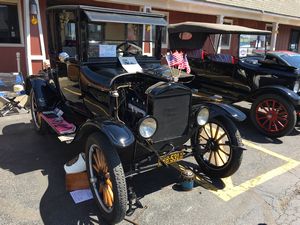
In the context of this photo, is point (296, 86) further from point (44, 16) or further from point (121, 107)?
point (44, 16)

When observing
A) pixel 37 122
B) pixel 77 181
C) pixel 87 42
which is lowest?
pixel 77 181

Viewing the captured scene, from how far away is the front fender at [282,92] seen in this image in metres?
5.00

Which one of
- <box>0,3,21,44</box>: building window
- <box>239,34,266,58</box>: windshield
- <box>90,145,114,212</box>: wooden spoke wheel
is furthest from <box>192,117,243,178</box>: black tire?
<box>0,3,21,44</box>: building window

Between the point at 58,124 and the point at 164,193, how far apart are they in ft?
5.72

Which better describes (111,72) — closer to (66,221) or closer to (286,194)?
(66,221)

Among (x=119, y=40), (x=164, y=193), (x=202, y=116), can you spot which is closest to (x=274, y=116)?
(x=202, y=116)

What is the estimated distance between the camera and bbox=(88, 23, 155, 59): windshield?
3668mm

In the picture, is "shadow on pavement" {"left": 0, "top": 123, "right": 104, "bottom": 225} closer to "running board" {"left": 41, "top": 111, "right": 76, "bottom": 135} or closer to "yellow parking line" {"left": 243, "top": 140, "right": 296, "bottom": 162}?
"running board" {"left": 41, "top": 111, "right": 76, "bottom": 135}

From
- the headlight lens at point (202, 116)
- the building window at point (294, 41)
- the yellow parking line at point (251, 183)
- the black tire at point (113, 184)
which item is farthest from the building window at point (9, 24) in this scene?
the building window at point (294, 41)

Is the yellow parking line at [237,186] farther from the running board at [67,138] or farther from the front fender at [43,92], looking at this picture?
the front fender at [43,92]

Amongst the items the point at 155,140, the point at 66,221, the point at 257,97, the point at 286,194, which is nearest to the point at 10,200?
the point at 66,221

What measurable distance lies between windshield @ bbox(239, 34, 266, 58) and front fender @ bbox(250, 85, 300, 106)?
3.66 ft

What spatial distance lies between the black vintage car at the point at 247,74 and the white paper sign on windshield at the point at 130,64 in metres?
2.81

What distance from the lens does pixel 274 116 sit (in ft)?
17.0
